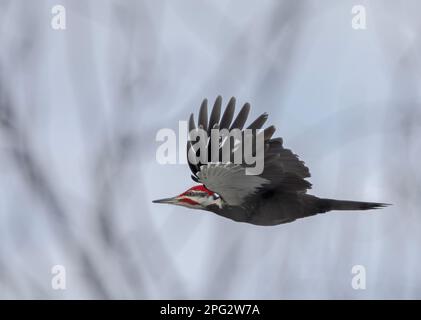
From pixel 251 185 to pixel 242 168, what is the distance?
19cm

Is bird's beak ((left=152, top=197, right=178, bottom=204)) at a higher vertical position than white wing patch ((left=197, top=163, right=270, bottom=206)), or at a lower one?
lower

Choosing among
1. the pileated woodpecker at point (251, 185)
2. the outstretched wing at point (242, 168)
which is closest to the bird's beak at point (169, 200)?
the pileated woodpecker at point (251, 185)

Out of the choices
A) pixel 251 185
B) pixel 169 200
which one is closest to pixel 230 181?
pixel 251 185

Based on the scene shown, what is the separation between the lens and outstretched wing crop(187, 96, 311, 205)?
14.8 ft

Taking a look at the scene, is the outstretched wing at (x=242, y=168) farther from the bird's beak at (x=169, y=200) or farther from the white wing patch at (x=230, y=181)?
the bird's beak at (x=169, y=200)

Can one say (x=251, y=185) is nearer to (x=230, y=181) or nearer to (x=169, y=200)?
(x=230, y=181)

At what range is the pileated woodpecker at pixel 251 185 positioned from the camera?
453cm

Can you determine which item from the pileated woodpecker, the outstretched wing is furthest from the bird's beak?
the outstretched wing

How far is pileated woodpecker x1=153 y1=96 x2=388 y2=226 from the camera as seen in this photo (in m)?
4.53

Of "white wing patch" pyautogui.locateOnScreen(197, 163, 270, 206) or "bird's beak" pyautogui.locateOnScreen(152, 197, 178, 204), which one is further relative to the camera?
"bird's beak" pyautogui.locateOnScreen(152, 197, 178, 204)

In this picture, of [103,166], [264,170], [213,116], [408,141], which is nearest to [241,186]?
[264,170]

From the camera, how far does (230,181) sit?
4676 mm

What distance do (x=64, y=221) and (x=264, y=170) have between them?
2.91m

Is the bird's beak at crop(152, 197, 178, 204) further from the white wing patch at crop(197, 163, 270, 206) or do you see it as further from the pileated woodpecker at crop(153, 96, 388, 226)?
the white wing patch at crop(197, 163, 270, 206)
